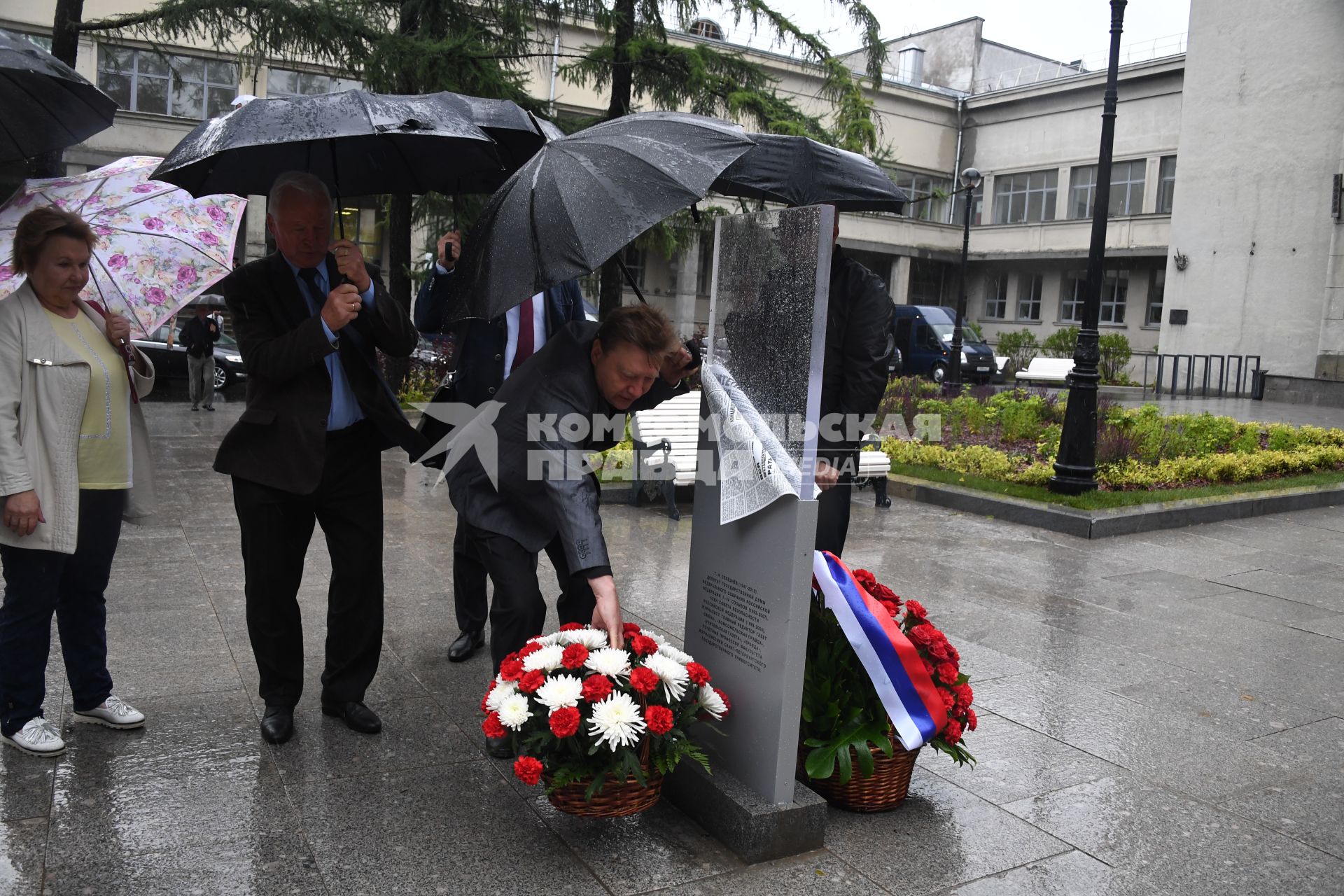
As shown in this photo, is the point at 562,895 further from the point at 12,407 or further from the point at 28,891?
the point at 12,407

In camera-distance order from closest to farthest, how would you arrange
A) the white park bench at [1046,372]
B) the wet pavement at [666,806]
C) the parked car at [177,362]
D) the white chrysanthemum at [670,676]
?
the wet pavement at [666,806]
the white chrysanthemum at [670,676]
the parked car at [177,362]
the white park bench at [1046,372]

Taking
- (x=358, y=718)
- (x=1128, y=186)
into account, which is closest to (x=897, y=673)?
(x=358, y=718)

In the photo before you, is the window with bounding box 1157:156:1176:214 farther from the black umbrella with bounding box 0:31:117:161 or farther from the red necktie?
the black umbrella with bounding box 0:31:117:161

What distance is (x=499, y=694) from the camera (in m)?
3.29

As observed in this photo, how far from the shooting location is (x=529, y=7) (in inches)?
490

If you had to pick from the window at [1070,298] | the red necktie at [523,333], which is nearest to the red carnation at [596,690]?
the red necktie at [523,333]

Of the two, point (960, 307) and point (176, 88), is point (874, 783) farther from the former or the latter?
point (176, 88)

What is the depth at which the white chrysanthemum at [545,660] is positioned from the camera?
3.26 metres

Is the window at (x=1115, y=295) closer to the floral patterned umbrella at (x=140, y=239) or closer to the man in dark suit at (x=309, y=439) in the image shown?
the man in dark suit at (x=309, y=439)

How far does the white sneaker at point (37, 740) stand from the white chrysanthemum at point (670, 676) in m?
2.14

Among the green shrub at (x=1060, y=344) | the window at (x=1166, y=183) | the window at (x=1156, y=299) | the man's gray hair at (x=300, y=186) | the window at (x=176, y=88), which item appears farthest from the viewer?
the window at (x=1156, y=299)

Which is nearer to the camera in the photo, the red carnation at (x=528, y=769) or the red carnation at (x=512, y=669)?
the red carnation at (x=528, y=769)

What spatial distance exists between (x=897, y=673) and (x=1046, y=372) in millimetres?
28606

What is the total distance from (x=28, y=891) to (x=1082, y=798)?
3.29 meters
